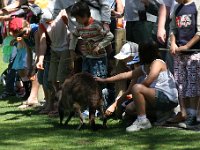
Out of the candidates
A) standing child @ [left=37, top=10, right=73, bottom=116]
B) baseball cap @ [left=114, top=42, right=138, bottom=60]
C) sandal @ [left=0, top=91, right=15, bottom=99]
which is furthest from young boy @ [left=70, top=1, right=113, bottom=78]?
sandal @ [left=0, top=91, right=15, bottom=99]

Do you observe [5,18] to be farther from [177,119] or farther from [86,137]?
[177,119]

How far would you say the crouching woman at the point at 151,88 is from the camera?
6.72 metres

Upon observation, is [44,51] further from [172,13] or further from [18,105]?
[172,13]

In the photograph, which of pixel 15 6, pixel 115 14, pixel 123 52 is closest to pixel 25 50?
pixel 15 6

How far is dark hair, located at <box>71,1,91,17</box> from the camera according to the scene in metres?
7.32

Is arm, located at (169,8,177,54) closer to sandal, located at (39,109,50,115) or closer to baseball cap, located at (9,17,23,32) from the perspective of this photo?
sandal, located at (39,109,50,115)

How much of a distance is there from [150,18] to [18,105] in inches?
110

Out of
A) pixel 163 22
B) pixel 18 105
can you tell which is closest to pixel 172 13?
pixel 163 22

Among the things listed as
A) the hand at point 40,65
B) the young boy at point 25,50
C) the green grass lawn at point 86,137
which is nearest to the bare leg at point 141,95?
the green grass lawn at point 86,137

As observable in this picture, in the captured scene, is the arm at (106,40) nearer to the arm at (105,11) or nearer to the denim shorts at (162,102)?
the arm at (105,11)

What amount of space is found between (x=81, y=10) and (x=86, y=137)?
5.50ft

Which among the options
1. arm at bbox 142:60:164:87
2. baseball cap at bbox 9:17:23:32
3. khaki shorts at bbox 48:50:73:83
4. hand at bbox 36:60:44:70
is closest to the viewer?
arm at bbox 142:60:164:87

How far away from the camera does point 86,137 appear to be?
6551 millimetres

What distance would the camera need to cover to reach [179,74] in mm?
6930
